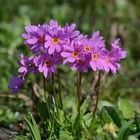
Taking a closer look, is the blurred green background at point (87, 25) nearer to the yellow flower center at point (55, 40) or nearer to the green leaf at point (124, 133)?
the green leaf at point (124, 133)

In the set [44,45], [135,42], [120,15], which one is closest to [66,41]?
[44,45]

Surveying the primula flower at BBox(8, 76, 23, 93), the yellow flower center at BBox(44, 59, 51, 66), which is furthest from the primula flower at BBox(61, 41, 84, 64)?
the primula flower at BBox(8, 76, 23, 93)

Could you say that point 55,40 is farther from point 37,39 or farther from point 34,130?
point 34,130

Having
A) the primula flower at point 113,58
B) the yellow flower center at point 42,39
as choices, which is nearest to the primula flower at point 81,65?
the primula flower at point 113,58

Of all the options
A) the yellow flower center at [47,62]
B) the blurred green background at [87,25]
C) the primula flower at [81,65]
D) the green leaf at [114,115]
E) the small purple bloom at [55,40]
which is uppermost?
the blurred green background at [87,25]

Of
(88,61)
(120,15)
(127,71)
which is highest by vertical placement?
(120,15)

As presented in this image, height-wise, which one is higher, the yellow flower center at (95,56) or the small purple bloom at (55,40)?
the small purple bloom at (55,40)

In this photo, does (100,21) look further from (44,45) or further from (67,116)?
(44,45)
